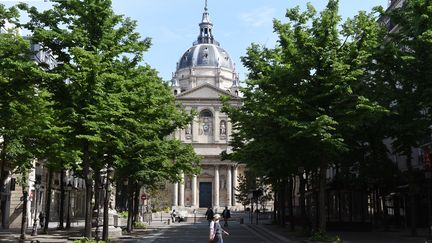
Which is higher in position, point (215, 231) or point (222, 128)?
point (222, 128)

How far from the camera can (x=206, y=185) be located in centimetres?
12812

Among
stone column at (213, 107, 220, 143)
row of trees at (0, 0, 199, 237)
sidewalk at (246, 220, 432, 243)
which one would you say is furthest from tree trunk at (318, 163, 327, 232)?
stone column at (213, 107, 220, 143)

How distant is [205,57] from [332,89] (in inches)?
5193

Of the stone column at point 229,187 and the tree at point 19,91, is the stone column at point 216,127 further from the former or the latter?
the tree at point 19,91

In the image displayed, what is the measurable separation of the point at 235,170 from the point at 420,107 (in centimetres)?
10049

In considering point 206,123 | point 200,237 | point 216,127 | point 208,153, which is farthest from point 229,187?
point 200,237

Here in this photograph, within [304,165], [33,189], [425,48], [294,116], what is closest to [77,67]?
[294,116]

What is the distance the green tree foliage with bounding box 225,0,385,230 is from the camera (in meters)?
25.4

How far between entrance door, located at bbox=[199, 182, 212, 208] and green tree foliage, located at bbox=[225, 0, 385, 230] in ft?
328

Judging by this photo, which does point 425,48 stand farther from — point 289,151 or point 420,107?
point 289,151

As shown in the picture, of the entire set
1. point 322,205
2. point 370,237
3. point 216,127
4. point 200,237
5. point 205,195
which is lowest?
point 200,237

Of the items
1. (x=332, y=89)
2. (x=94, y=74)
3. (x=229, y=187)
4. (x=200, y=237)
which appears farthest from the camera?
(x=229, y=187)

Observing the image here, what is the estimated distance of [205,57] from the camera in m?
156

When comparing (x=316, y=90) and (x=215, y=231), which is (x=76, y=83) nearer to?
(x=215, y=231)
